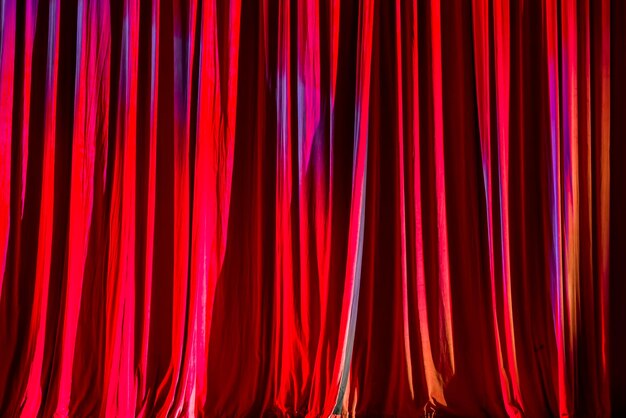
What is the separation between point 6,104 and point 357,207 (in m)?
1.87

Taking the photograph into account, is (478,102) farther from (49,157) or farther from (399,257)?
(49,157)

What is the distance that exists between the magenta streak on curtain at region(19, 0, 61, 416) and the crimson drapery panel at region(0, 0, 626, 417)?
0.01 m

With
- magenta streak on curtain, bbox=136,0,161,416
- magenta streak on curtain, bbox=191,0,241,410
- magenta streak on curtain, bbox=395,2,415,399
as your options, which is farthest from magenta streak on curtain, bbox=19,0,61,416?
magenta streak on curtain, bbox=395,2,415,399

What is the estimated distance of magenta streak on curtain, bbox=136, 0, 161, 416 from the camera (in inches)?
110

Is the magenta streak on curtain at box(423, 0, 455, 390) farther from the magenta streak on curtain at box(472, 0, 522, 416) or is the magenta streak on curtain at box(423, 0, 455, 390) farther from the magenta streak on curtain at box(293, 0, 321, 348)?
the magenta streak on curtain at box(293, 0, 321, 348)

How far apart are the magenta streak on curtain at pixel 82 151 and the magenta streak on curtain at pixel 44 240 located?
105mm

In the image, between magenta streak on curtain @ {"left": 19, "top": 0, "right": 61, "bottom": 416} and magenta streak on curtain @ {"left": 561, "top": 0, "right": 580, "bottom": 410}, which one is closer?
magenta streak on curtain @ {"left": 19, "top": 0, "right": 61, "bottom": 416}

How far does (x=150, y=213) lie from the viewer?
289 cm

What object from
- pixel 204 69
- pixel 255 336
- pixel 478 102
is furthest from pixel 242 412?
pixel 478 102

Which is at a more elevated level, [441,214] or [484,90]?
[484,90]

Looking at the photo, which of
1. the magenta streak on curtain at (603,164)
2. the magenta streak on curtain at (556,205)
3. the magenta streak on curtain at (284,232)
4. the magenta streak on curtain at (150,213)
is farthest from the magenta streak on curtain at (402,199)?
the magenta streak on curtain at (150,213)

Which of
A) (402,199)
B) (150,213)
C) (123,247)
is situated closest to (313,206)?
(402,199)

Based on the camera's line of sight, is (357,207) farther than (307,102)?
No

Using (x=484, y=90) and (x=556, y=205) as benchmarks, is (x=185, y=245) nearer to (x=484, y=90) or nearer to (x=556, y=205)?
(x=484, y=90)
